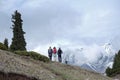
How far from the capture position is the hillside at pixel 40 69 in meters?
39.5

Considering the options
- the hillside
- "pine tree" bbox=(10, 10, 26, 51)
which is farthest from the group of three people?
"pine tree" bbox=(10, 10, 26, 51)

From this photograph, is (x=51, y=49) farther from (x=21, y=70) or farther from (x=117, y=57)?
(x=117, y=57)

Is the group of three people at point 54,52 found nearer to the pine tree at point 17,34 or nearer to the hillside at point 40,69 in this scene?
the hillside at point 40,69

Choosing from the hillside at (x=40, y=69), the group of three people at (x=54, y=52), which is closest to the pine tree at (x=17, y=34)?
the group of three people at (x=54, y=52)

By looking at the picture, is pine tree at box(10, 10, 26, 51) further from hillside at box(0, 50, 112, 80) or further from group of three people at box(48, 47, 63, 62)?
hillside at box(0, 50, 112, 80)

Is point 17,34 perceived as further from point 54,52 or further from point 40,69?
point 40,69

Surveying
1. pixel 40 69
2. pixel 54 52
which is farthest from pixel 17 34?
pixel 40 69

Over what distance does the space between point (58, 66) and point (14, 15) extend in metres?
23.6

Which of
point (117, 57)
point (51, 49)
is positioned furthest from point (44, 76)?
point (117, 57)

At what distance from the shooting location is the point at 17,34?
71.1 metres

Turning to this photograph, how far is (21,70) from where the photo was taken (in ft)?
130

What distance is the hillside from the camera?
130 feet

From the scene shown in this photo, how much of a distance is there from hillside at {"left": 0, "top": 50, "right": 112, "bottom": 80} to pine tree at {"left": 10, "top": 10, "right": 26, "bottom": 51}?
60.8ft

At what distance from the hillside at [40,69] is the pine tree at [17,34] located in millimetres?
18527
